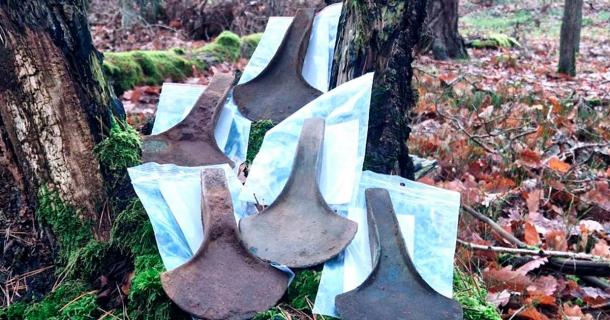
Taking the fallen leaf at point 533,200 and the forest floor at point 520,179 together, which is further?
the fallen leaf at point 533,200

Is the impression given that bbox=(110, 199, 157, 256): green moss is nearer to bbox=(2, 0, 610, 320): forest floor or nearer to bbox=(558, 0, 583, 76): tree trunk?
bbox=(2, 0, 610, 320): forest floor

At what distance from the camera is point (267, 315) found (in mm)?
1461

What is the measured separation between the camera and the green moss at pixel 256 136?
2.20 meters

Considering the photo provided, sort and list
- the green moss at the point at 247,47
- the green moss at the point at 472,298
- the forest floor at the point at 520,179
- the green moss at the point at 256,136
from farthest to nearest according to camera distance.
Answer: the green moss at the point at 247,47
the green moss at the point at 256,136
the forest floor at the point at 520,179
the green moss at the point at 472,298

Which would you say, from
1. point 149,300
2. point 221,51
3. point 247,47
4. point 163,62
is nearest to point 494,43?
point 247,47

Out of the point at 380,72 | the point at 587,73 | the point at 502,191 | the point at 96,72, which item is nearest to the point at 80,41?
the point at 96,72

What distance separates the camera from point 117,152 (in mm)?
1842

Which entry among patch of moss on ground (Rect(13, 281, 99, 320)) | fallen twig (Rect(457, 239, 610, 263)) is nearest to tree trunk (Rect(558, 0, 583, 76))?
fallen twig (Rect(457, 239, 610, 263))

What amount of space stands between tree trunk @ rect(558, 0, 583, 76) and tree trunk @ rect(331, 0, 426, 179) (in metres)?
4.81

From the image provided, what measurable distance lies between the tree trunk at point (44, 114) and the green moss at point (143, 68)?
8.57 ft

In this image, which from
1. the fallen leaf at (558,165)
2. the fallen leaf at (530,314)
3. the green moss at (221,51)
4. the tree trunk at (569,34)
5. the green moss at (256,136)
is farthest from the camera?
the tree trunk at (569,34)

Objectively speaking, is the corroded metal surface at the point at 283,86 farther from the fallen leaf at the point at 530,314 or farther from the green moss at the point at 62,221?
the fallen leaf at the point at 530,314

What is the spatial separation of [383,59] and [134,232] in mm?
1084

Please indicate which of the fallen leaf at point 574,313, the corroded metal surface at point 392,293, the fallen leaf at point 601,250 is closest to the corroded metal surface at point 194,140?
the corroded metal surface at point 392,293
